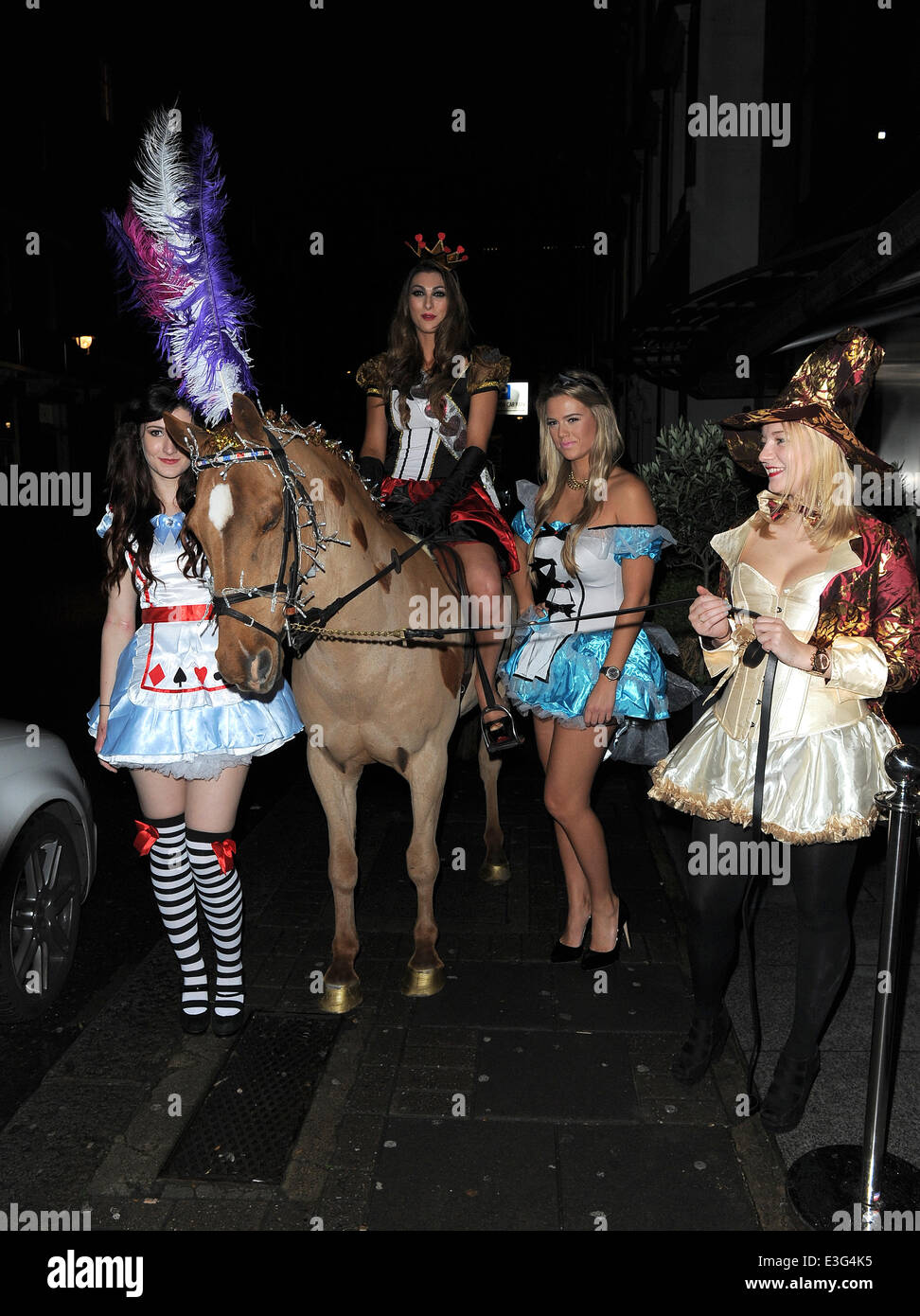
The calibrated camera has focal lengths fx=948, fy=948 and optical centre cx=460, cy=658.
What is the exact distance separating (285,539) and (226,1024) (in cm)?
212

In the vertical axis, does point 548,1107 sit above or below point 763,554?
below

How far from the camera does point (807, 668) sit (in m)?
2.97

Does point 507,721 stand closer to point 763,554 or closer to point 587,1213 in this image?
point 763,554

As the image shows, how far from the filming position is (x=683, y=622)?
7.14 m

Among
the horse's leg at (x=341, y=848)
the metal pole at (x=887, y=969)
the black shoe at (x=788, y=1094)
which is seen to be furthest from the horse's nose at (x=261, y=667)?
the black shoe at (x=788, y=1094)

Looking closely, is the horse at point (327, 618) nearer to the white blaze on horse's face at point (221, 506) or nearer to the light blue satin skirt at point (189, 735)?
the white blaze on horse's face at point (221, 506)

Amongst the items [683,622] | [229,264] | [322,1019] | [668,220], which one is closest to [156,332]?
[229,264]

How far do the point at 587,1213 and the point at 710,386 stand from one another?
945 centimetres

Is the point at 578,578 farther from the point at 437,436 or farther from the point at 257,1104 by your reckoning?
the point at 257,1104

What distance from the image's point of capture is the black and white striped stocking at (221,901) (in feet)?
12.6

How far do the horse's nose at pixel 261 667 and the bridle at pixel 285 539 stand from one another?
6 cm

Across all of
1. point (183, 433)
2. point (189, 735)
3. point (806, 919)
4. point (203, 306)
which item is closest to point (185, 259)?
point (203, 306)

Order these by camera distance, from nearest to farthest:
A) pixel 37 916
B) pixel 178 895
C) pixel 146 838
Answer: pixel 146 838, pixel 178 895, pixel 37 916

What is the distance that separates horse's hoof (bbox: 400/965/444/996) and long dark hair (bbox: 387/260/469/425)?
106 inches
